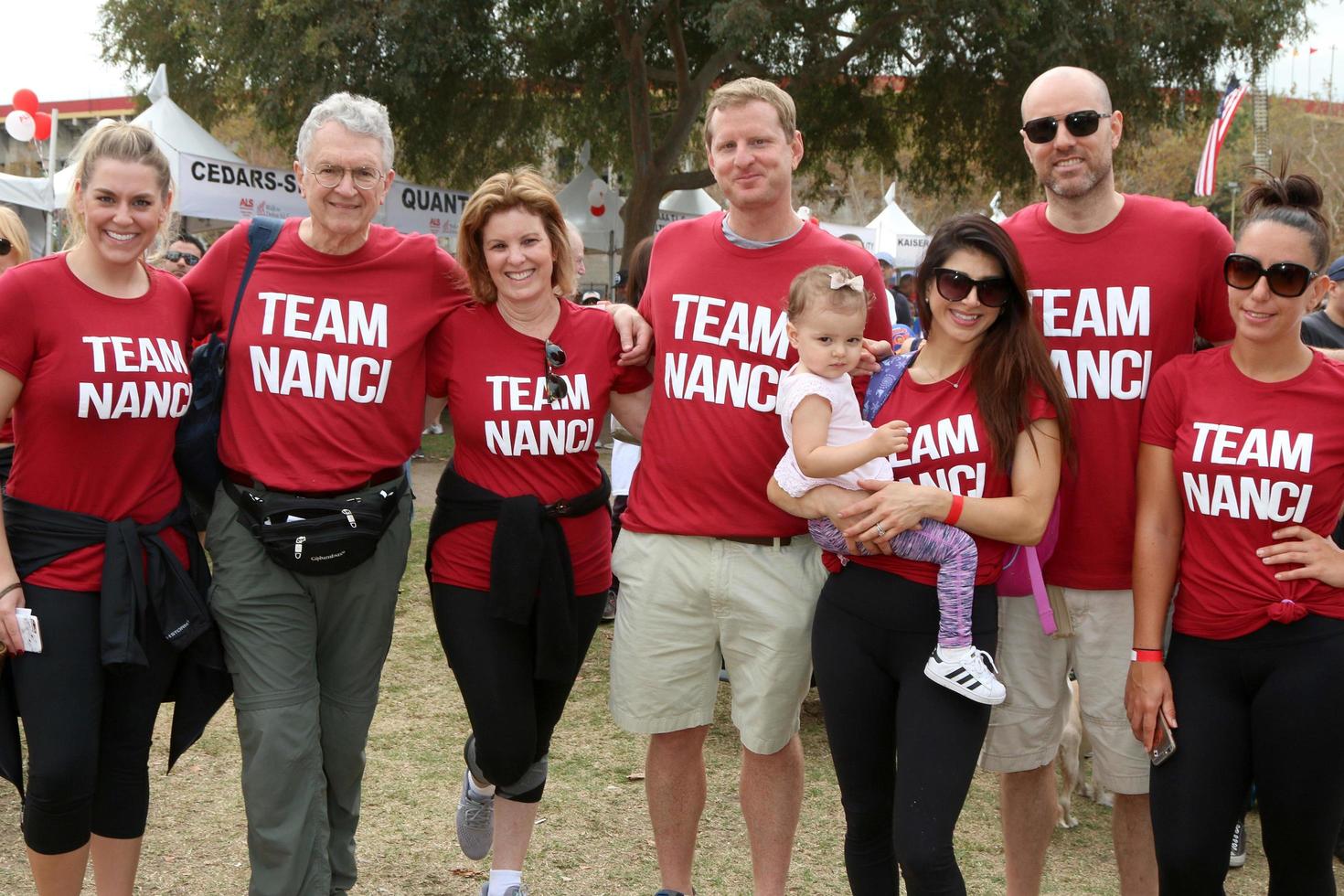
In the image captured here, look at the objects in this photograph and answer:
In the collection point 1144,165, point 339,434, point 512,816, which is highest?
point 1144,165

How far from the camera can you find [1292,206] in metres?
3.10

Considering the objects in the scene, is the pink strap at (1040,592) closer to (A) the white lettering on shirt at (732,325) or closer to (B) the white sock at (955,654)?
(B) the white sock at (955,654)

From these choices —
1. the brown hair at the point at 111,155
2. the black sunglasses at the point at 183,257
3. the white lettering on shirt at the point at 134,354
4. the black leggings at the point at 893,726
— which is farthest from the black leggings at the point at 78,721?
the black sunglasses at the point at 183,257

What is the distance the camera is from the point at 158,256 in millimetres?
3611

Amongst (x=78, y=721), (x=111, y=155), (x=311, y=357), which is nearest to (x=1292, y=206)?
(x=311, y=357)

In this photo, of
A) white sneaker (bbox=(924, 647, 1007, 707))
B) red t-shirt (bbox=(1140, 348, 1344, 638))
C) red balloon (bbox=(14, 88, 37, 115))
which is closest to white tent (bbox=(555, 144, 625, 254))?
red balloon (bbox=(14, 88, 37, 115))

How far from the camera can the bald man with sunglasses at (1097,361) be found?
3332 mm

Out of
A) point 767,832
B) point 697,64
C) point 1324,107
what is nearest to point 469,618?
point 767,832

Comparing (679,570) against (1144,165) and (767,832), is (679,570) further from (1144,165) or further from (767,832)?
(1144,165)

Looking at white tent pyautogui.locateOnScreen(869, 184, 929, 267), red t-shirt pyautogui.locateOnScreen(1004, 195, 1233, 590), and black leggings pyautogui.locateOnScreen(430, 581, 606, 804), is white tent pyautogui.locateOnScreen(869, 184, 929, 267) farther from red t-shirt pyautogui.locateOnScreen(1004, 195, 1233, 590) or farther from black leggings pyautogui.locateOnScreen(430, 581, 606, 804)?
black leggings pyautogui.locateOnScreen(430, 581, 606, 804)

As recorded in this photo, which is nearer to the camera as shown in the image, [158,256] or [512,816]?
[158,256]

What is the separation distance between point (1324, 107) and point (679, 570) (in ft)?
147

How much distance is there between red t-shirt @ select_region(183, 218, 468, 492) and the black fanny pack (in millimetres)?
60

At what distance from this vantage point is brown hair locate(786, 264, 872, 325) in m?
3.18
